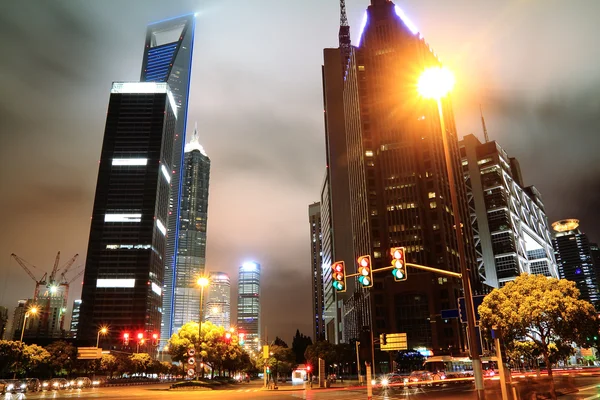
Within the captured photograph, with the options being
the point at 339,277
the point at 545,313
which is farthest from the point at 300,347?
the point at 339,277

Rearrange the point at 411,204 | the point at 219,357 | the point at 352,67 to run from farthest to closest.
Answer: the point at 352,67 < the point at 411,204 < the point at 219,357

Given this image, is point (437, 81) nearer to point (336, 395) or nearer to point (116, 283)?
point (336, 395)

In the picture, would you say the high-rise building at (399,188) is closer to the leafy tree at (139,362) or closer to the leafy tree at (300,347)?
the leafy tree at (300,347)

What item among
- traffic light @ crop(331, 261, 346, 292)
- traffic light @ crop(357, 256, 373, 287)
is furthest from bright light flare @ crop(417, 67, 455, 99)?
traffic light @ crop(331, 261, 346, 292)

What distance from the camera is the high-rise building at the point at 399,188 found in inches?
5300

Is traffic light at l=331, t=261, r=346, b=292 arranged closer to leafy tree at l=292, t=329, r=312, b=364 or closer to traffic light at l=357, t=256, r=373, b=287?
traffic light at l=357, t=256, r=373, b=287

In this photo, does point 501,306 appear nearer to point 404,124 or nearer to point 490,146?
point 404,124

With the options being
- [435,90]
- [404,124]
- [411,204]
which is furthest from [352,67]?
[435,90]

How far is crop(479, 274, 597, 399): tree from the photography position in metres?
30.5

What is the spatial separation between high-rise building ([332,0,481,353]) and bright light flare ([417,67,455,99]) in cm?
12188

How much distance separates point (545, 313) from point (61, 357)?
8943 centimetres

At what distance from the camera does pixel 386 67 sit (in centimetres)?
16475

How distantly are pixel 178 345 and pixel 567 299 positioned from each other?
5681 cm

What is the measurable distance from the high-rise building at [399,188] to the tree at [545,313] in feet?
333
